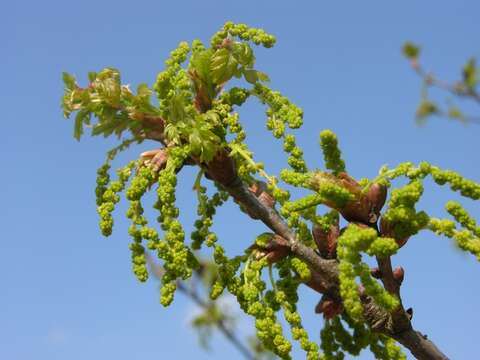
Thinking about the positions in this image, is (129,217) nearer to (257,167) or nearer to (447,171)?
(257,167)

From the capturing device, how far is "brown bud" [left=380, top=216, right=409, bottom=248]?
5.82ft

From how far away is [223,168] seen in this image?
6.13 feet

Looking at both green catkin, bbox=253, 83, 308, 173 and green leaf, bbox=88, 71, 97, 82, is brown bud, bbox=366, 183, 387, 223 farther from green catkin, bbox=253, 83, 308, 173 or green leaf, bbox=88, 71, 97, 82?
green leaf, bbox=88, 71, 97, 82

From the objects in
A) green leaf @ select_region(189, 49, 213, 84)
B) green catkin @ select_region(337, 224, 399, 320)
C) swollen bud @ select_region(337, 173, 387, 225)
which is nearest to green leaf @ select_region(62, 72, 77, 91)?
green leaf @ select_region(189, 49, 213, 84)

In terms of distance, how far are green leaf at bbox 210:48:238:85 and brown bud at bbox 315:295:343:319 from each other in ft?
2.47

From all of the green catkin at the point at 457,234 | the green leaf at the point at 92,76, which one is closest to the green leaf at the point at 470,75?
the green catkin at the point at 457,234

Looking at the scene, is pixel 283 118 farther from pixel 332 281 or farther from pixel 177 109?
pixel 332 281

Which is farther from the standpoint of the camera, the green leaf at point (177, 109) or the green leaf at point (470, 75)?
the green leaf at point (470, 75)

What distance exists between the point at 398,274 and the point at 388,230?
0.18 meters

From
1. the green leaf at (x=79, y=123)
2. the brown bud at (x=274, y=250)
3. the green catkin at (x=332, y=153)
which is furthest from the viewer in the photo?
the green leaf at (x=79, y=123)

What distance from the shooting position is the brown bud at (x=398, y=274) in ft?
6.17

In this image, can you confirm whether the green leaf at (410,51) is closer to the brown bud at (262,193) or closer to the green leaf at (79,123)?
the brown bud at (262,193)

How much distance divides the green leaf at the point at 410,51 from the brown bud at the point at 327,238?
0.99m

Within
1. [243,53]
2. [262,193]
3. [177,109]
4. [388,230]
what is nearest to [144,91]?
[177,109]
